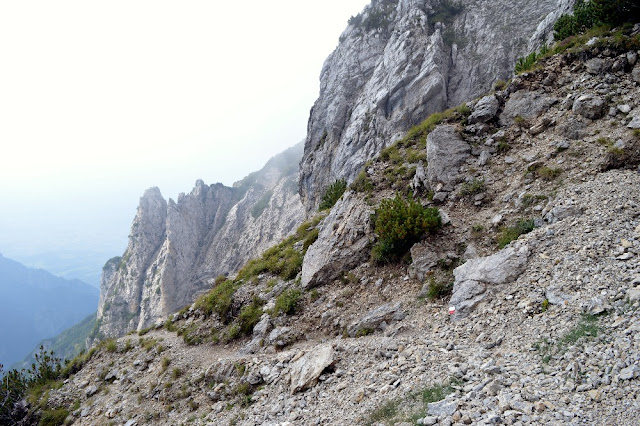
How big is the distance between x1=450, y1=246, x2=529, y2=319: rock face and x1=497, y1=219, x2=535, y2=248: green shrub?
77 centimetres

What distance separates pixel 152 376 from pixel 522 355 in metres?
15.8

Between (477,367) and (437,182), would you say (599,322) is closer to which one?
(477,367)

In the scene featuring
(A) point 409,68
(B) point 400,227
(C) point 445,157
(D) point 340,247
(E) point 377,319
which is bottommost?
(E) point 377,319

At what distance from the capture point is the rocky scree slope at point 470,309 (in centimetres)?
603

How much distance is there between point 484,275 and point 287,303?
8.80 meters

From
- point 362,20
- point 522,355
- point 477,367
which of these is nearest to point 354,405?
point 477,367

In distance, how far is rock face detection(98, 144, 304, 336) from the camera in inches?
3595

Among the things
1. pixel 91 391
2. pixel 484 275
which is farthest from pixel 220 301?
pixel 484 275

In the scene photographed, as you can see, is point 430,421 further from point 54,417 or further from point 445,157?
point 54,417

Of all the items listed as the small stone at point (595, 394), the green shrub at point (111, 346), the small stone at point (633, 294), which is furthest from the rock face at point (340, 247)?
the green shrub at point (111, 346)

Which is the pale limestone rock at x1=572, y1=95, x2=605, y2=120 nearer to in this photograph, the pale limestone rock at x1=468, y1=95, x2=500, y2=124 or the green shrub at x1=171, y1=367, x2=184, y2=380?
the pale limestone rock at x1=468, y1=95, x2=500, y2=124

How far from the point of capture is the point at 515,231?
11.2 metres

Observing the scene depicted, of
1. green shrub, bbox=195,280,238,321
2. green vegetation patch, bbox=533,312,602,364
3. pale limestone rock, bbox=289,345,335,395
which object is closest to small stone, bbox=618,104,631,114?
green vegetation patch, bbox=533,312,602,364

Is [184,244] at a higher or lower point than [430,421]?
higher
